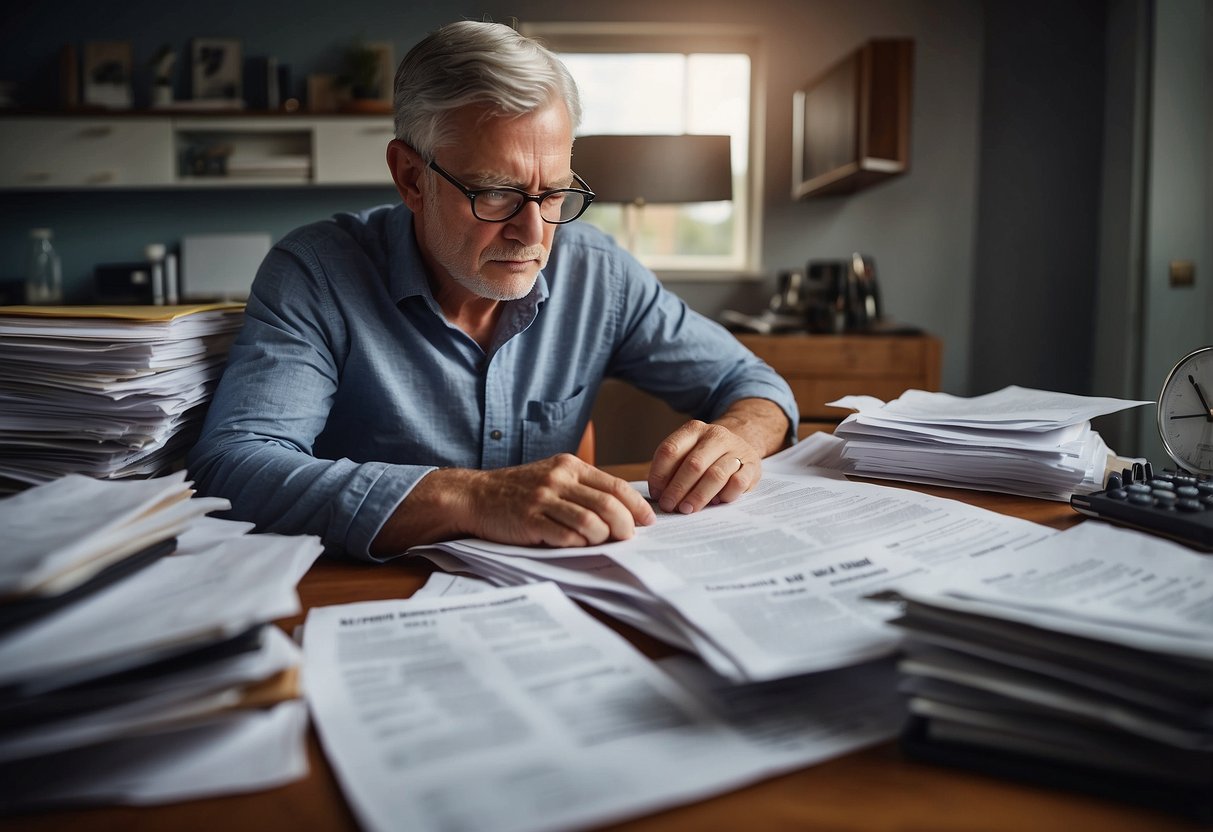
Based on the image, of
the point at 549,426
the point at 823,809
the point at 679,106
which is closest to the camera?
the point at 823,809

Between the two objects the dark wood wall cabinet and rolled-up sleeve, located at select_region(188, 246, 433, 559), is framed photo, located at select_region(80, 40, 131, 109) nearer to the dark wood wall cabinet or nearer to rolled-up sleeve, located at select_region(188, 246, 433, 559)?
the dark wood wall cabinet

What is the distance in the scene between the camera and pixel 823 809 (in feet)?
1.31

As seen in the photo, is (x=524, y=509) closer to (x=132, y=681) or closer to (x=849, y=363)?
(x=132, y=681)

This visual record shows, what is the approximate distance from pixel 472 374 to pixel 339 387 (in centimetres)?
19

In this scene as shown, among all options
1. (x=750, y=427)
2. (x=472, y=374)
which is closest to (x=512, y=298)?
(x=472, y=374)

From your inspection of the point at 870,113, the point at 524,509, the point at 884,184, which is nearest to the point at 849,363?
the point at 870,113

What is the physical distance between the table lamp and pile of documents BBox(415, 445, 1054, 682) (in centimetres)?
187

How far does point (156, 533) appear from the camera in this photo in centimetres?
56

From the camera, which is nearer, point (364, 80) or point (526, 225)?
point (526, 225)

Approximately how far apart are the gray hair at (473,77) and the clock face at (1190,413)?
0.83m

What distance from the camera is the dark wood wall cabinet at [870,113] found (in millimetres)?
3162

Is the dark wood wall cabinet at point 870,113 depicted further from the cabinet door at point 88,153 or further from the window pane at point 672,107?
the cabinet door at point 88,153

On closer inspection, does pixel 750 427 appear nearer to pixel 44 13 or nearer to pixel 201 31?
pixel 201 31

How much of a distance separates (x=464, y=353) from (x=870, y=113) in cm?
245
